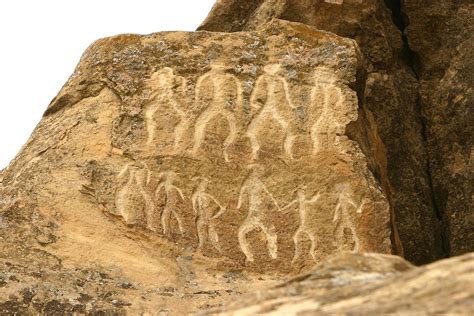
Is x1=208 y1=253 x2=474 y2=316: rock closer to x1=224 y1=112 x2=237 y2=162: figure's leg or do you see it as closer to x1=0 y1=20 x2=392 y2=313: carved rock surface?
x1=0 y1=20 x2=392 y2=313: carved rock surface

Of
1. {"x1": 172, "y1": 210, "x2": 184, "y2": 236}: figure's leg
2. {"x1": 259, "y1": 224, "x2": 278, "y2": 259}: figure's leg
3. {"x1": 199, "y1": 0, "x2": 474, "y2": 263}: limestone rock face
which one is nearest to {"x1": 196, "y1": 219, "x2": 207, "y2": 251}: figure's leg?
{"x1": 172, "y1": 210, "x2": 184, "y2": 236}: figure's leg

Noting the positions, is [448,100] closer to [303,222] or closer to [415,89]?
[415,89]

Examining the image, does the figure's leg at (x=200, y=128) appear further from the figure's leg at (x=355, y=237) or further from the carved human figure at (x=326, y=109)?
the figure's leg at (x=355, y=237)

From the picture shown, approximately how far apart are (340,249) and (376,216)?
351mm

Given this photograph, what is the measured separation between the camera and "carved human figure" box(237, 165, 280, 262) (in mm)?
7445

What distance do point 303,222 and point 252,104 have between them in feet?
3.16

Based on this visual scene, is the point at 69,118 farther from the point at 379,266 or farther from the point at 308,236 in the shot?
the point at 379,266

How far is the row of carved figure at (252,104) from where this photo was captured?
784 centimetres

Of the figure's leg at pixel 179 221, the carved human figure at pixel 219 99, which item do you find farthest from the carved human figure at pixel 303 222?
the figure's leg at pixel 179 221

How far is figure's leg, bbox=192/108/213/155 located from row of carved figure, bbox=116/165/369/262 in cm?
25

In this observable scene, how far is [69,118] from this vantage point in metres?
8.10

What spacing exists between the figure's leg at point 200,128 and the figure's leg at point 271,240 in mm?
713

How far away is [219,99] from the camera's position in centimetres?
798

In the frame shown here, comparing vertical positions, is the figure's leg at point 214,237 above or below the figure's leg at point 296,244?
above
